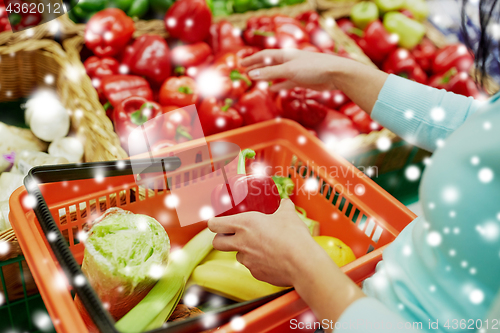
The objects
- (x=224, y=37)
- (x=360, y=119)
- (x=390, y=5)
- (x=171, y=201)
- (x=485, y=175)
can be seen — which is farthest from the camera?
(x=390, y=5)

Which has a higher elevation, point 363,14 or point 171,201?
point 363,14

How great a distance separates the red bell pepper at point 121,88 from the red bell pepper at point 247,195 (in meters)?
0.66

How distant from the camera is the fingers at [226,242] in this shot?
63 cm

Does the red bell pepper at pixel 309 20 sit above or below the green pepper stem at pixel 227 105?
above

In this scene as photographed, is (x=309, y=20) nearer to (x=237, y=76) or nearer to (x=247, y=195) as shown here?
(x=237, y=76)

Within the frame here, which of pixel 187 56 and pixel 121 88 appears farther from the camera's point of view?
pixel 187 56

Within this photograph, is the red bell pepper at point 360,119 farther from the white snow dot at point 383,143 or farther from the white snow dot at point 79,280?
the white snow dot at point 79,280

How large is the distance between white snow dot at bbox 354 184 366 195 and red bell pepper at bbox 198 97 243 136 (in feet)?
1.67

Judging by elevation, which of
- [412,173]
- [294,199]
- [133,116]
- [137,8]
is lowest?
[412,173]

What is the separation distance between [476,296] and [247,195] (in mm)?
428

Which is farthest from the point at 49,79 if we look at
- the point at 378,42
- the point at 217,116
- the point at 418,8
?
the point at 418,8

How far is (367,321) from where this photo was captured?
1.56 feet

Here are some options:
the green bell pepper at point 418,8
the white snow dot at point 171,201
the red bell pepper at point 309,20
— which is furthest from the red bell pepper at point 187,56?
the green bell pepper at point 418,8

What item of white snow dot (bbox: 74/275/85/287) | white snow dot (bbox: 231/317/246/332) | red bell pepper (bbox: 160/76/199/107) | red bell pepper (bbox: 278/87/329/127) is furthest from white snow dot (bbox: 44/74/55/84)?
white snow dot (bbox: 231/317/246/332)
